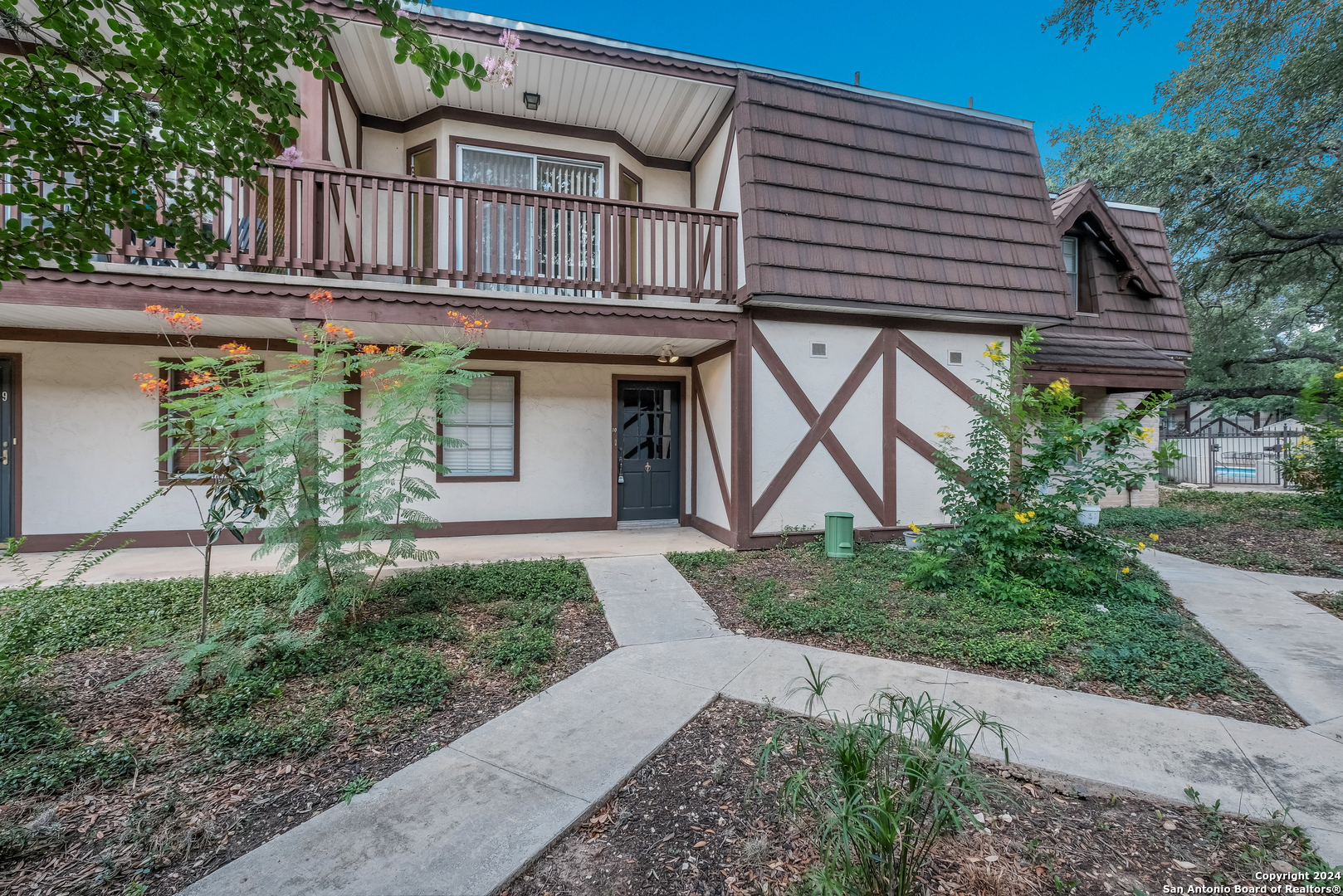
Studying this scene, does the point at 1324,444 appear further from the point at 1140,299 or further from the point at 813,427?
the point at 813,427

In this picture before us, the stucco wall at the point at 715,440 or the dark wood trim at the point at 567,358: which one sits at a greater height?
the dark wood trim at the point at 567,358

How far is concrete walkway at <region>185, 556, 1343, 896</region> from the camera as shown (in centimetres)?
184

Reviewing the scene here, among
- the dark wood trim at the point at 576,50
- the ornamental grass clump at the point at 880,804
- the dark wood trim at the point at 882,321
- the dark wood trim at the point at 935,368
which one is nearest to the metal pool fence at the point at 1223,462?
the dark wood trim at the point at 882,321

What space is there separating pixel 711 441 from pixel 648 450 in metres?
1.16

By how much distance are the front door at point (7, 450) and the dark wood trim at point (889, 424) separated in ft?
31.9

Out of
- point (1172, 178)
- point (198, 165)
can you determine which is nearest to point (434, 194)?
point (198, 165)

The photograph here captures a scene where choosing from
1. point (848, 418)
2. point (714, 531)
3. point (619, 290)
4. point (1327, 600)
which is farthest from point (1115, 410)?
point (619, 290)

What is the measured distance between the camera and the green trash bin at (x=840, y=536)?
6.06m

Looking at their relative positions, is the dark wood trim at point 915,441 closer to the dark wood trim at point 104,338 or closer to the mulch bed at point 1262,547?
the mulch bed at point 1262,547

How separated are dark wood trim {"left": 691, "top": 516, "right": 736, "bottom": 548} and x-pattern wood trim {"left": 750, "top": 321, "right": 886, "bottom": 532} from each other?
353mm

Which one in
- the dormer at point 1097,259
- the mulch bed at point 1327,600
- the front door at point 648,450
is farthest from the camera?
the dormer at point 1097,259

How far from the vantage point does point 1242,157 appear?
1073cm

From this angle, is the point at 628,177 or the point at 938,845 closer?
the point at 938,845

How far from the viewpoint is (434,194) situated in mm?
5586
